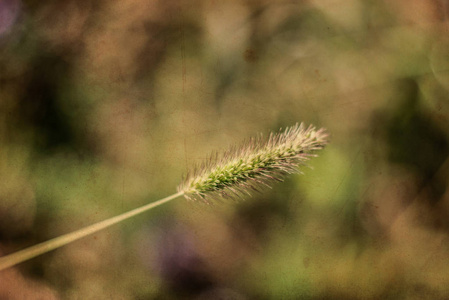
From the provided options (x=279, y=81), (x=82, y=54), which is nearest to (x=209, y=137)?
(x=279, y=81)

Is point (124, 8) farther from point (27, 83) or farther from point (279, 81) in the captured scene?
point (279, 81)

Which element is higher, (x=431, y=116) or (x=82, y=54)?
(x=431, y=116)

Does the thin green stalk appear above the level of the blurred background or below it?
below

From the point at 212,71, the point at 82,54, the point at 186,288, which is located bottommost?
the point at 186,288

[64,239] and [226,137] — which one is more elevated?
[226,137]

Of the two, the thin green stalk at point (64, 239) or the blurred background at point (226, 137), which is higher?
the blurred background at point (226, 137)
